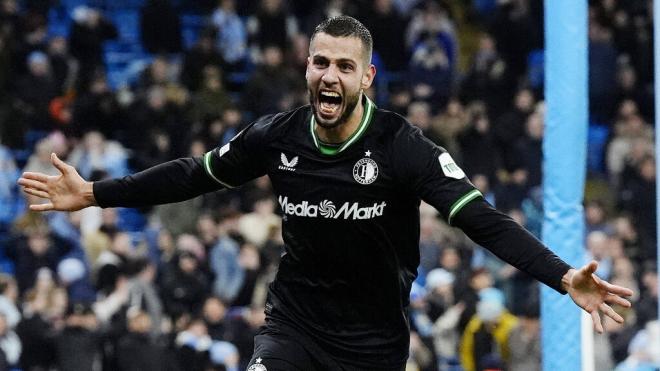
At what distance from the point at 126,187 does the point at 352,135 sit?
1157 millimetres

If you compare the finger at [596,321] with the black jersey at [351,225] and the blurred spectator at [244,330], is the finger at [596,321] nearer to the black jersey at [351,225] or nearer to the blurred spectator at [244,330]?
the black jersey at [351,225]

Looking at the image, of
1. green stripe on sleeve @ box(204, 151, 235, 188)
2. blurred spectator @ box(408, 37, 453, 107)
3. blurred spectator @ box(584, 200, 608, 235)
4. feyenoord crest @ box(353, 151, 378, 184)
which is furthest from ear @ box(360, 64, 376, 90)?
blurred spectator @ box(408, 37, 453, 107)

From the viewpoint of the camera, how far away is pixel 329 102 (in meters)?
6.22

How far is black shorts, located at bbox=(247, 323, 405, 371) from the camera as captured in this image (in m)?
6.32

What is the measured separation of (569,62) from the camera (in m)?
7.80

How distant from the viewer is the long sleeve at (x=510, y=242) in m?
5.81

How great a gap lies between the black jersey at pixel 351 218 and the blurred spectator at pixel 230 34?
13.0 meters

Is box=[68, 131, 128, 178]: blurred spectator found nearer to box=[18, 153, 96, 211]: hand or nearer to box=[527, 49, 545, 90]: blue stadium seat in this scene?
box=[527, 49, 545, 90]: blue stadium seat

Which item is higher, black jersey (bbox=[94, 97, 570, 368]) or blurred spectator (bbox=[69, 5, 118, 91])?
blurred spectator (bbox=[69, 5, 118, 91])

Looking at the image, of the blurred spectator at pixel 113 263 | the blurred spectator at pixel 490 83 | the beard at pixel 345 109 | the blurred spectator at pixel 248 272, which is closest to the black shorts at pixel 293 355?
the beard at pixel 345 109

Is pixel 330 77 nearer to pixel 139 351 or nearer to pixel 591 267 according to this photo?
pixel 591 267

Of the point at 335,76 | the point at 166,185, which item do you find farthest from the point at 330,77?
the point at 166,185

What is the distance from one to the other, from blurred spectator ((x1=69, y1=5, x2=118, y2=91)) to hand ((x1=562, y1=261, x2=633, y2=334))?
44.0 ft

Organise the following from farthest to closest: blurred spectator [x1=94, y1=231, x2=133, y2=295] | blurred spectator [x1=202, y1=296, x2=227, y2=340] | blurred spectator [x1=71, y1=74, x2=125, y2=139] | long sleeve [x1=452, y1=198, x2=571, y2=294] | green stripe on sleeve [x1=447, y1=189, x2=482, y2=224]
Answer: blurred spectator [x1=71, y1=74, x2=125, y2=139] → blurred spectator [x1=94, y1=231, x2=133, y2=295] → blurred spectator [x1=202, y1=296, x2=227, y2=340] → green stripe on sleeve [x1=447, y1=189, x2=482, y2=224] → long sleeve [x1=452, y1=198, x2=571, y2=294]
